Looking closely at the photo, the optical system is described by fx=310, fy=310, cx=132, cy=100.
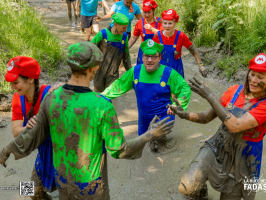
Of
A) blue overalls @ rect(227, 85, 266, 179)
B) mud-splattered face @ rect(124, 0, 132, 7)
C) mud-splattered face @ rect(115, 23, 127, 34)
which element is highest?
mud-splattered face @ rect(124, 0, 132, 7)

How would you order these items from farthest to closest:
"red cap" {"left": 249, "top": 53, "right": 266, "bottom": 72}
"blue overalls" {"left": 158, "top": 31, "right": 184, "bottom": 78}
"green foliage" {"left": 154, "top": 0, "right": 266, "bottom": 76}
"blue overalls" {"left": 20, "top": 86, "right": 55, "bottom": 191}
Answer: "green foliage" {"left": 154, "top": 0, "right": 266, "bottom": 76}
"blue overalls" {"left": 158, "top": 31, "right": 184, "bottom": 78}
"blue overalls" {"left": 20, "top": 86, "right": 55, "bottom": 191}
"red cap" {"left": 249, "top": 53, "right": 266, "bottom": 72}

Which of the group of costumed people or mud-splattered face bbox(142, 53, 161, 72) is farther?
mud-splattered face bbox(142, 53, 161, 72)

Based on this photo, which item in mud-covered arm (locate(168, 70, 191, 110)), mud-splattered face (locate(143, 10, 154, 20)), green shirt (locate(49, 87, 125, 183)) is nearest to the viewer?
green shirt (locate(49, 87, 125, 183))

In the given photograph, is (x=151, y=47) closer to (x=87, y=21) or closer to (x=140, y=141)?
(x=140, y=141)

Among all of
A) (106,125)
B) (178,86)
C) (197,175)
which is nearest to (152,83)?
(178,86)

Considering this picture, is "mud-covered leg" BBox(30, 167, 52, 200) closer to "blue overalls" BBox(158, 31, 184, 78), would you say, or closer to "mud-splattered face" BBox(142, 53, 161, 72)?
"mud-splattered face" BBox(142, 53, 161, 72)

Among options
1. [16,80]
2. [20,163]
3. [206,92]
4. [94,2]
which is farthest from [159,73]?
[94,2]

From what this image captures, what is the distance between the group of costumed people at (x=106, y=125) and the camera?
1.99 metres

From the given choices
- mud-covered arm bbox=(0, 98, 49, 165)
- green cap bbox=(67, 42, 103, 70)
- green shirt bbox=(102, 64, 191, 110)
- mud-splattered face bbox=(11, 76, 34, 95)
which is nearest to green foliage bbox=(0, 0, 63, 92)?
green shirt bbox=(102, 64, 191, 110)

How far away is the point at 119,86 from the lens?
3.72 meters

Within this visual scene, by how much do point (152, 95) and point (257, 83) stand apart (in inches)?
57.6

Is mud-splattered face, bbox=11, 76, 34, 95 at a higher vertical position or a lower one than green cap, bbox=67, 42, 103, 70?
lower

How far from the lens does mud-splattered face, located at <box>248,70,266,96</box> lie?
8.27 ft

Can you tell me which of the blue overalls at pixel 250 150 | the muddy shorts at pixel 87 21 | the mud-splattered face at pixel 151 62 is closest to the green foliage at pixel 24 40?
the muddy shorts at pixel 87 21
